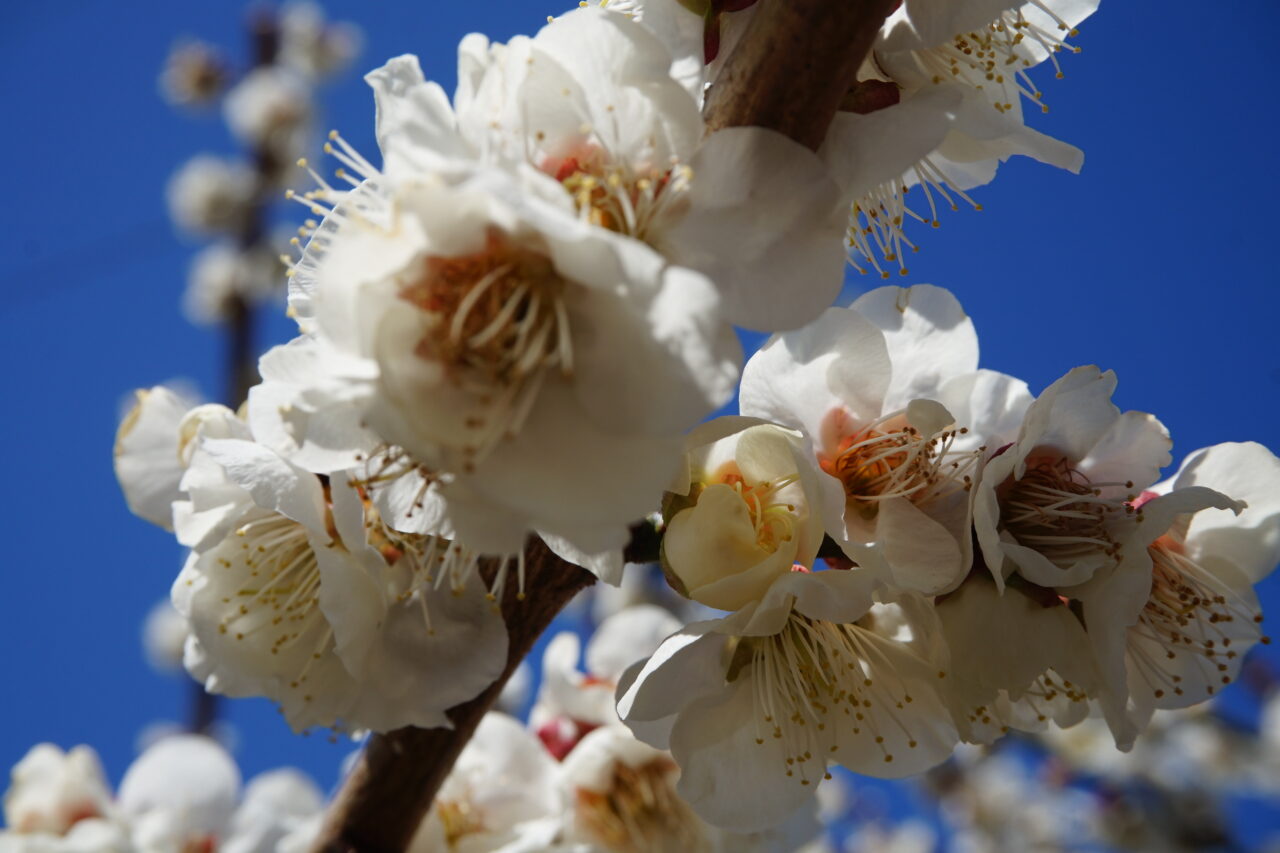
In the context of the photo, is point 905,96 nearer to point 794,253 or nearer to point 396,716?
point 794,253

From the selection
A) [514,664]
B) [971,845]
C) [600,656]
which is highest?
[514,664]

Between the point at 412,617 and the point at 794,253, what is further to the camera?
the point at 412,617

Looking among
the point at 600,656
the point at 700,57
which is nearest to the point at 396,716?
the point at 700,57

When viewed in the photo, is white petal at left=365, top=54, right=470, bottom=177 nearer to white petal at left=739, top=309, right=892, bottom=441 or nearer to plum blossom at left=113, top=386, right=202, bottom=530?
white petal at left=739, top=309, right=892, bottom=441

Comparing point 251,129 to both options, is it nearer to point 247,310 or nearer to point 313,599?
point 247,310

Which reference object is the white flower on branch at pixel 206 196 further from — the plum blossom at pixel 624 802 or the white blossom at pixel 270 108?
the plum blossom at pixel 624 802

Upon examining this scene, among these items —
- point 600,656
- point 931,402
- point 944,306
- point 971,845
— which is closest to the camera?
point 931,402

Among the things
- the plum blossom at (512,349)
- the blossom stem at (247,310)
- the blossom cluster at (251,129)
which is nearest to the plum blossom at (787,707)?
the plum blossom at (512,349)

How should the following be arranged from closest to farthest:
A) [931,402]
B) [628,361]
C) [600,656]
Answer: [628,361] < [931,402] < [600,656]
